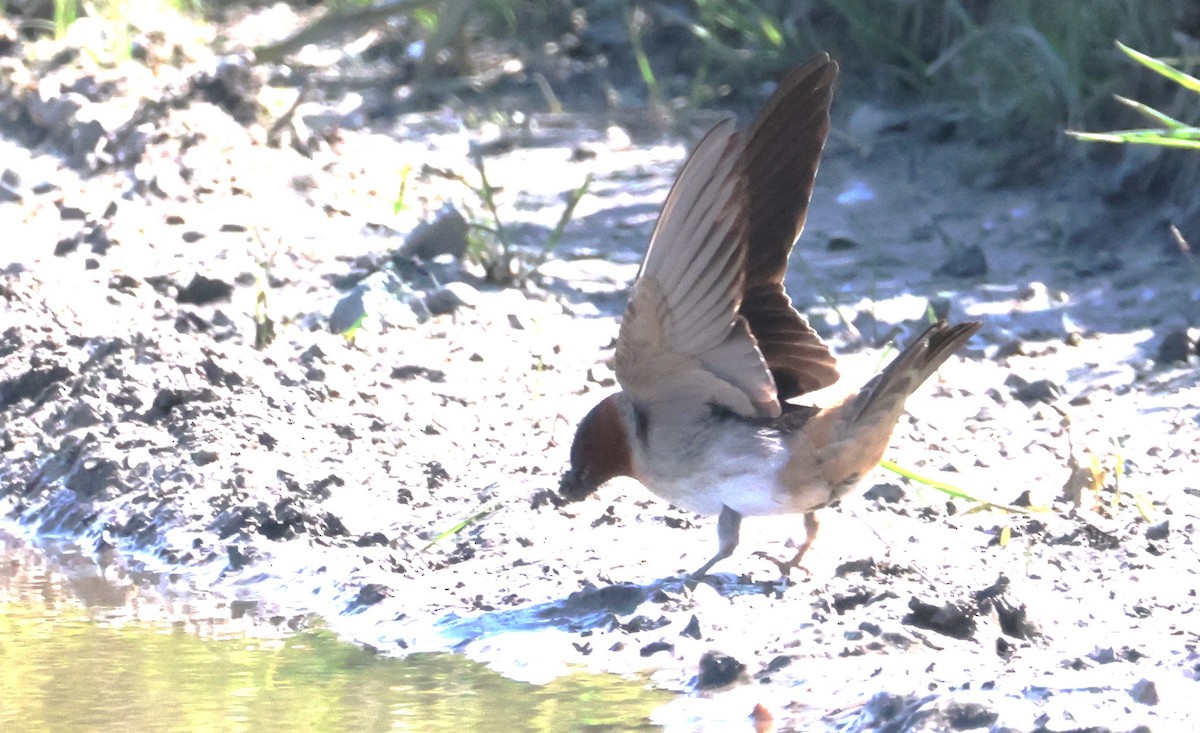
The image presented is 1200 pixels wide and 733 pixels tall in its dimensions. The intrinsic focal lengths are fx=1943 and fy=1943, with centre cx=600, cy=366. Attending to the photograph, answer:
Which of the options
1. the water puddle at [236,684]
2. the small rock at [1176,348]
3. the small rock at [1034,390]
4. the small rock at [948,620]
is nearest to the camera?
the water puddle at [236,684]

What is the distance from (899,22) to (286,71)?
10.0 feet

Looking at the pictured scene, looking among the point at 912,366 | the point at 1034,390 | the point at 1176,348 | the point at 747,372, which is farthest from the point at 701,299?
the point at 1176,348

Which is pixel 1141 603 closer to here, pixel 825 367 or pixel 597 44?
pixel 825 367

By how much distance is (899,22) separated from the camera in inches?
328

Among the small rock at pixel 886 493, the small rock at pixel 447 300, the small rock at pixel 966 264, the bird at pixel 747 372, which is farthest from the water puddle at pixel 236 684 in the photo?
the small rock at pixel 966 264

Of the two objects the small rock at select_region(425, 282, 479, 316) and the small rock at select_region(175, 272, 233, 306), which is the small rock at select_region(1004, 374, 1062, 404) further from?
the small rock at select_region(175, 272, 233, 306)

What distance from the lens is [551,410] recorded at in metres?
5.61

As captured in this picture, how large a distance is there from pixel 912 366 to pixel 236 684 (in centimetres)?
153

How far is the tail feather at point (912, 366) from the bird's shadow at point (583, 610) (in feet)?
1.62

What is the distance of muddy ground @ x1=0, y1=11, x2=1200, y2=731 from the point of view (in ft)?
12.8

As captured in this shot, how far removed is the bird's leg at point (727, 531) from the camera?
4.21m

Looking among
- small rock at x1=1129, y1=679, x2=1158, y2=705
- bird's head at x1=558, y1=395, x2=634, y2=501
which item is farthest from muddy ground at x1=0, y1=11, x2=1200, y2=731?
bird's head at x1=558, y1=395, x2=634, y2=501

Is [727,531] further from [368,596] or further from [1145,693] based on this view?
[1145,693]

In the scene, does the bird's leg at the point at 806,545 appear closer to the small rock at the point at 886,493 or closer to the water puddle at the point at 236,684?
the small rock at the point at 886,493
